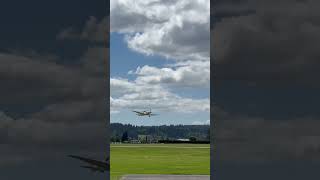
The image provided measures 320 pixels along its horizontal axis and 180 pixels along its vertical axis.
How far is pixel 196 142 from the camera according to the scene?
168000mm

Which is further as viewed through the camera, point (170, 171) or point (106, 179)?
point (170, 171)

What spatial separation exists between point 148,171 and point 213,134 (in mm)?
27735

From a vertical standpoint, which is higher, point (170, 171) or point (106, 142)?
point (106, 142)

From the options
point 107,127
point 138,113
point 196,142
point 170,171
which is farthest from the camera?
point 196,142

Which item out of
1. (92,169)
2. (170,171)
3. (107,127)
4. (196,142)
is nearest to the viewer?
(107,127)

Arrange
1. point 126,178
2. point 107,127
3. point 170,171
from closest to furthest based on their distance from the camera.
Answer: point 107,127, point 126,178, point 170,171

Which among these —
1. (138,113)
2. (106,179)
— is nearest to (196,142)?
(138,113)

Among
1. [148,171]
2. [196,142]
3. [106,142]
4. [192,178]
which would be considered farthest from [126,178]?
[196,142]

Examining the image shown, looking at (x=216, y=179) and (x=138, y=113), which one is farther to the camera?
(x=138, y=113)

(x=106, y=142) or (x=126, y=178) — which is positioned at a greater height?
(x=106, y=142)

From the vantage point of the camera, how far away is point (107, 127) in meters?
27.8

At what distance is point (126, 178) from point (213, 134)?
18.5 m

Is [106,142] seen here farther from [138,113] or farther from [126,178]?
[138,113]

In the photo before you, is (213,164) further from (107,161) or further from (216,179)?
(107,161)
